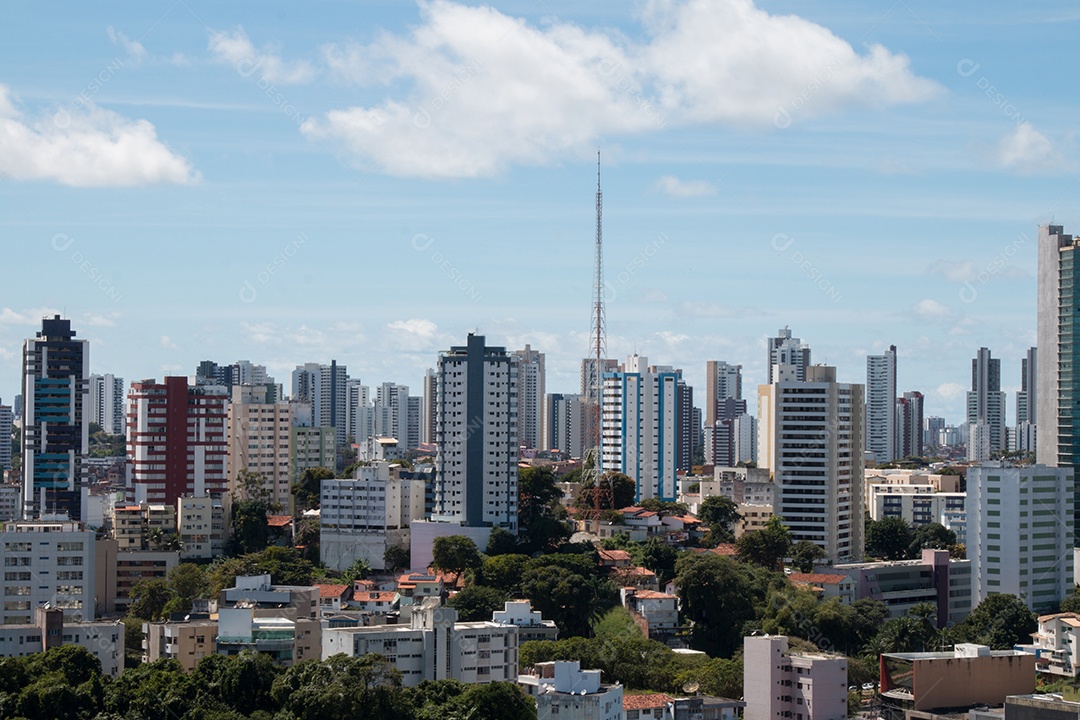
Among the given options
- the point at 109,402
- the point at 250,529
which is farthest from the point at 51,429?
the point at 109,402

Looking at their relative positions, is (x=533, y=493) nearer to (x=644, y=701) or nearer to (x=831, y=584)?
(x=831, y=584)

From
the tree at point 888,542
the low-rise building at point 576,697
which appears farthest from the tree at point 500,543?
the low-rise building at point 576,697

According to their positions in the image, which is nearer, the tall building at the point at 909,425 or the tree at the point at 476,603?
the tree at the point at 476,603

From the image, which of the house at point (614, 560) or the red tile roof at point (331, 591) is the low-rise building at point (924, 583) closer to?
the house at point (614, 560)

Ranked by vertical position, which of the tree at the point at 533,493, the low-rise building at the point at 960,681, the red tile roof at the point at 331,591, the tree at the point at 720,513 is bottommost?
the low-rise building at the point at 960,681

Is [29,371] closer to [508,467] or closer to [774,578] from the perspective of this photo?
[508,467]

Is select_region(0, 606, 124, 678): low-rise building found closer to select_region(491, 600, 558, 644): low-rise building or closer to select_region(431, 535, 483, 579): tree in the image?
select_region(491, 600, 558, 644): low-rise building

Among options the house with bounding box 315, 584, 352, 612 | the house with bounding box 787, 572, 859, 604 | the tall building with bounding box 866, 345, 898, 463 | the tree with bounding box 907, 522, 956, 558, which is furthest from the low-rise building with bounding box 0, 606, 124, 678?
the tall building with bounding box 866, 345, 898, 463
